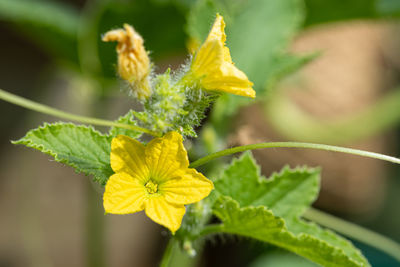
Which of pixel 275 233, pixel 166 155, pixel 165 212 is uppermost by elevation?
pixel 166 155

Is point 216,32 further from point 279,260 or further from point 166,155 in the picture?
point 279,260

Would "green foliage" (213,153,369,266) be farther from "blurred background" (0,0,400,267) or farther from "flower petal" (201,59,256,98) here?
"blurred background" (0,0,400,267)

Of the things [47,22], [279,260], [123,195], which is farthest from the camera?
[279,260]

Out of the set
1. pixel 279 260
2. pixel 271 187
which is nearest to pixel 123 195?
pixel 271 187

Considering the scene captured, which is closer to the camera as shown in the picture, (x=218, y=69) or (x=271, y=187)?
(x=218, y=69)

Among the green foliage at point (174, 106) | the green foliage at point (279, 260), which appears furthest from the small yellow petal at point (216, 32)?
the green foliage at point (279, 260)

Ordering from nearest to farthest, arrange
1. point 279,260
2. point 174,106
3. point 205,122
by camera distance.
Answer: point 174,106 < point 205,122 < point 279,260

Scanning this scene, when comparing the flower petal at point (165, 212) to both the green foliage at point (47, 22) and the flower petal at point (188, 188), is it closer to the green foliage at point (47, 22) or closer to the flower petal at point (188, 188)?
the flower petal at point (188, 188)
